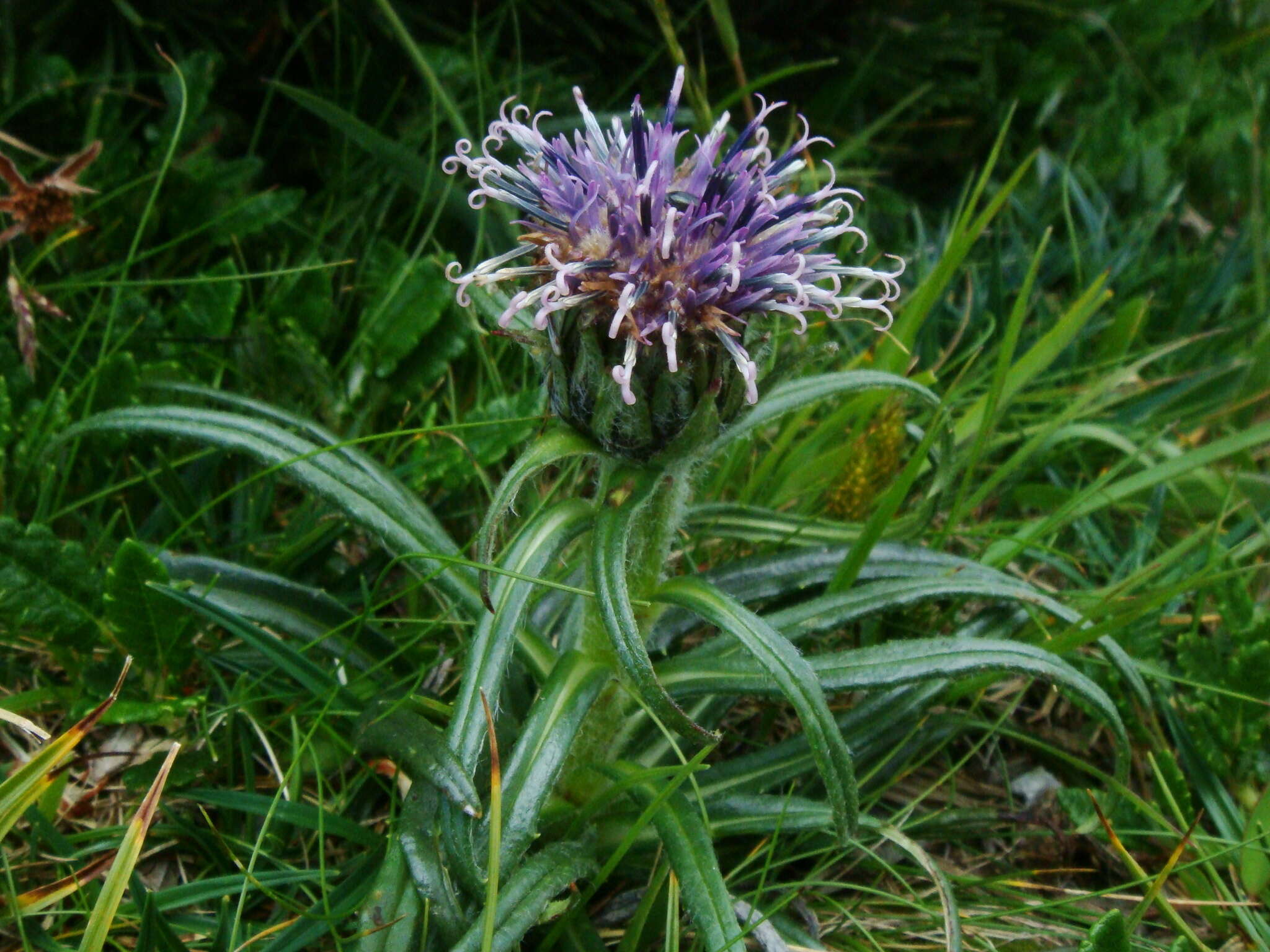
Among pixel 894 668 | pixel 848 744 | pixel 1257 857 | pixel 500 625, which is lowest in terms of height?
pixel 1257 857

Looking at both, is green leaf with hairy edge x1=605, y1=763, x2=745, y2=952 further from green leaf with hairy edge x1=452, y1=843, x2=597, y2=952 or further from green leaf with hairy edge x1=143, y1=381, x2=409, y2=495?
green leaf with hairy edge x1=143, y1=381, x2=409, y2=495

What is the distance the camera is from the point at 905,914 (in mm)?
2006

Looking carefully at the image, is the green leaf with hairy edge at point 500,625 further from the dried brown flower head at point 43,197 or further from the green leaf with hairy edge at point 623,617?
the dried brown flower head at point 43,197

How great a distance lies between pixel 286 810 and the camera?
1828 mm

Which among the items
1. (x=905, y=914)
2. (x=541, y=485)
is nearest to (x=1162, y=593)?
(x=905, y=914)

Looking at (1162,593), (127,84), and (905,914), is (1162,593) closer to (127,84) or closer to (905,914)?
(905,914)

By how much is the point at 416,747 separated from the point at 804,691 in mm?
594

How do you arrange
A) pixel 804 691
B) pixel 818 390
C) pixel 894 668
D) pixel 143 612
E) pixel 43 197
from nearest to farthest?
pixel 804 691
pixel 894 668
pixel 143 612
pixel 818 390
pixel 43 197

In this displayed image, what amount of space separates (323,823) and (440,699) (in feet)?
1.32

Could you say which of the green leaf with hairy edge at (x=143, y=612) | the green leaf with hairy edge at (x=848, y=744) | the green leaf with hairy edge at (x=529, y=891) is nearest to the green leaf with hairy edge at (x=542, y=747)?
the green leaf with hairy edge at (x=529, y=891)

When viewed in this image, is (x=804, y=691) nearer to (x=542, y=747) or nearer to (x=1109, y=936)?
(x=542, y=747)

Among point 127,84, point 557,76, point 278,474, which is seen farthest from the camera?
point 557,76

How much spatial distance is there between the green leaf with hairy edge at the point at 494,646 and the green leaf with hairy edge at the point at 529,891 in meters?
0.07

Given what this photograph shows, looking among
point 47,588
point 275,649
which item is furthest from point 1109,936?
point 47,588
